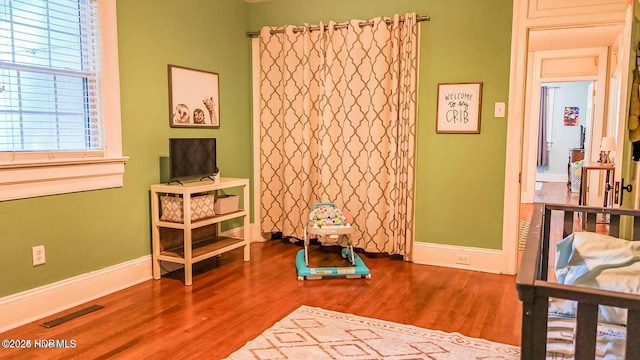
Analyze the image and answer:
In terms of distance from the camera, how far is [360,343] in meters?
2.69

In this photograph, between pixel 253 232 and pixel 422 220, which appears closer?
pixel 422 220

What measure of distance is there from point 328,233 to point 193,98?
1725 millimetres

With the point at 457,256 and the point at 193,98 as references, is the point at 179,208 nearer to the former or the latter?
the point at 193,98

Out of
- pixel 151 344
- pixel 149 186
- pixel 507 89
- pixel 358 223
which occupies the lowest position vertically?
pixel 151 344

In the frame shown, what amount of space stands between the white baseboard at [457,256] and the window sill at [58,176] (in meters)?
2.67

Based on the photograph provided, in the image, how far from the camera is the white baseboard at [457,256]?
13.5ft

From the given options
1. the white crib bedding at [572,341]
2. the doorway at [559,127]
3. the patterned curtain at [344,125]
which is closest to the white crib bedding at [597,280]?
the white crib bedding at [572,341]

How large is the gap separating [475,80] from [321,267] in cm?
210

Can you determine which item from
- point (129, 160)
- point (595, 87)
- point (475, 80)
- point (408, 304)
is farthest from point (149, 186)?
point (595, 87)

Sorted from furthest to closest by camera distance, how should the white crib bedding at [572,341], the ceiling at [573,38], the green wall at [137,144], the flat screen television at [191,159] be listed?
the ceiling at [573,38] → the flat screen television at [191,159] → the green wall at [137,144] → the white crib bedding at [572,341]

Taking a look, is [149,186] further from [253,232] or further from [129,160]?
[253,232]

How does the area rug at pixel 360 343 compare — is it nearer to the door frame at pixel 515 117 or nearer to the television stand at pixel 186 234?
the television stand at pixel 186 234

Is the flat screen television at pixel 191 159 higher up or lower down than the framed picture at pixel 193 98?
lower down

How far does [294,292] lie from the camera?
3551mm
